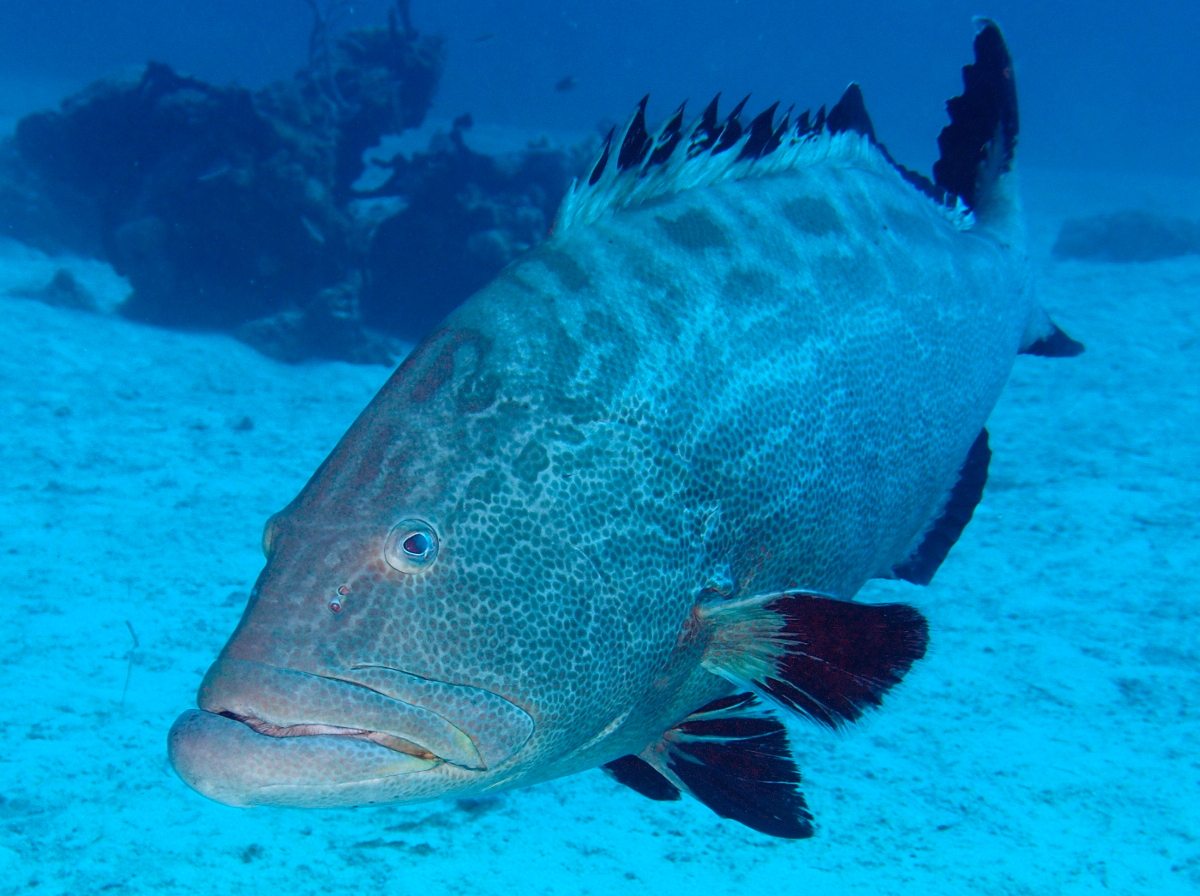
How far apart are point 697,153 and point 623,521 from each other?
1.08m

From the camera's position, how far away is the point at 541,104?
50.7 m

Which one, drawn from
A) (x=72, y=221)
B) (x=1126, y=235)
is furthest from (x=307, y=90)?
(x=1126, y=235)

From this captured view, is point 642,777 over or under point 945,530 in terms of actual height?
under

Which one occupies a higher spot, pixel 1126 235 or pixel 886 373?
pixel 1126 235

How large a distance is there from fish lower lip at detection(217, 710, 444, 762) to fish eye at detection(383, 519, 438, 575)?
0.32 metres

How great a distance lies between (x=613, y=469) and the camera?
1570 millimetres

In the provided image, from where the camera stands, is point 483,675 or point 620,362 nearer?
point 483,675

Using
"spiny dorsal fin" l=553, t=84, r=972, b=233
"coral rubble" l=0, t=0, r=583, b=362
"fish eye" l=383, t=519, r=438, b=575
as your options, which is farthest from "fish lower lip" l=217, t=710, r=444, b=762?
"coral rubble" l=0, t=0, r=583, b=362

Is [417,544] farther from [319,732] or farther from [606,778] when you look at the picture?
[606,778]

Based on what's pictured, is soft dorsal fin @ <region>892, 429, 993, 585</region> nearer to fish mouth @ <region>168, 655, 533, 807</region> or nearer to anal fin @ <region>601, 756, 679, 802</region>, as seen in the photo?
anal fin @ <region>601, 756, 679, 802</region>

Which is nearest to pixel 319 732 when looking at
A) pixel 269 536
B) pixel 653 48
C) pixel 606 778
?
pixel 269 536

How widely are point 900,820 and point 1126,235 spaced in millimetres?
19769

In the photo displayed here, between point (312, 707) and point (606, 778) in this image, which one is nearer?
point (312, 707)

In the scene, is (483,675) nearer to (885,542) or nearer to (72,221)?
(885,542)
